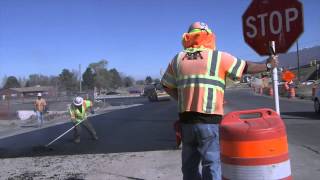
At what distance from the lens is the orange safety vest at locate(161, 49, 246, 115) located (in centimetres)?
474

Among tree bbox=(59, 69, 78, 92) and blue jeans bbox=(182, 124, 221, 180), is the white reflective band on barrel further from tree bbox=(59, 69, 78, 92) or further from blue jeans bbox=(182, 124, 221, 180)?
tree bbox=(59, 69, 78, 92)

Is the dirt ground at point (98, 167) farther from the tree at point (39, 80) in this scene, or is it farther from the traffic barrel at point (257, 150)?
the tree at point (39, 80)

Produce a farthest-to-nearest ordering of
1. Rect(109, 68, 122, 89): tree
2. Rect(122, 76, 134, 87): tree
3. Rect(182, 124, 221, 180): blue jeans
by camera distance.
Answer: Rect(122, 76, 134, 87): tree, Rect(109, 68, 122, 89): tree, Rect(182, 124, 221, 180): blue jeans

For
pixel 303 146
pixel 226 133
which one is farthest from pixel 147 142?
pixel 226 133

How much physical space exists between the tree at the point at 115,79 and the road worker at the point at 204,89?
166 m

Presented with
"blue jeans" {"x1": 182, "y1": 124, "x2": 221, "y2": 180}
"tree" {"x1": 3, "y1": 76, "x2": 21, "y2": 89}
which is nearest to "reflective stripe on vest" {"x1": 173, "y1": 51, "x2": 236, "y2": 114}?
"blue jeans" {"x1": 182, "y1": 124, "x2": 221, "y2": 180}

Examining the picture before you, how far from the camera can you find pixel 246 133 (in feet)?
13.2

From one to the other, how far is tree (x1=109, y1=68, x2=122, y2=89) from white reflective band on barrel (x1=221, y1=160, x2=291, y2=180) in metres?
167

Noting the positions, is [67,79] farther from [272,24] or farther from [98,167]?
[272,24]

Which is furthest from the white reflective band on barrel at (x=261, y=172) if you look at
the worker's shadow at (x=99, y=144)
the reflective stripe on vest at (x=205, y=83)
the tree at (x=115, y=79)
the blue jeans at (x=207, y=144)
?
the tree at (x=115, y=79)

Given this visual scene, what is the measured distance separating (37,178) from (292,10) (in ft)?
16.1

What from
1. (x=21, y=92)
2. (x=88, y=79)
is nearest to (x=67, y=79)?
(x=88, y=79)

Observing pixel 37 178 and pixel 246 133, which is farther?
pixel 37 178

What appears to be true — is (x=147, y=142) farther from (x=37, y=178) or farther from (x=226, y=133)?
(x=226, y=133)
